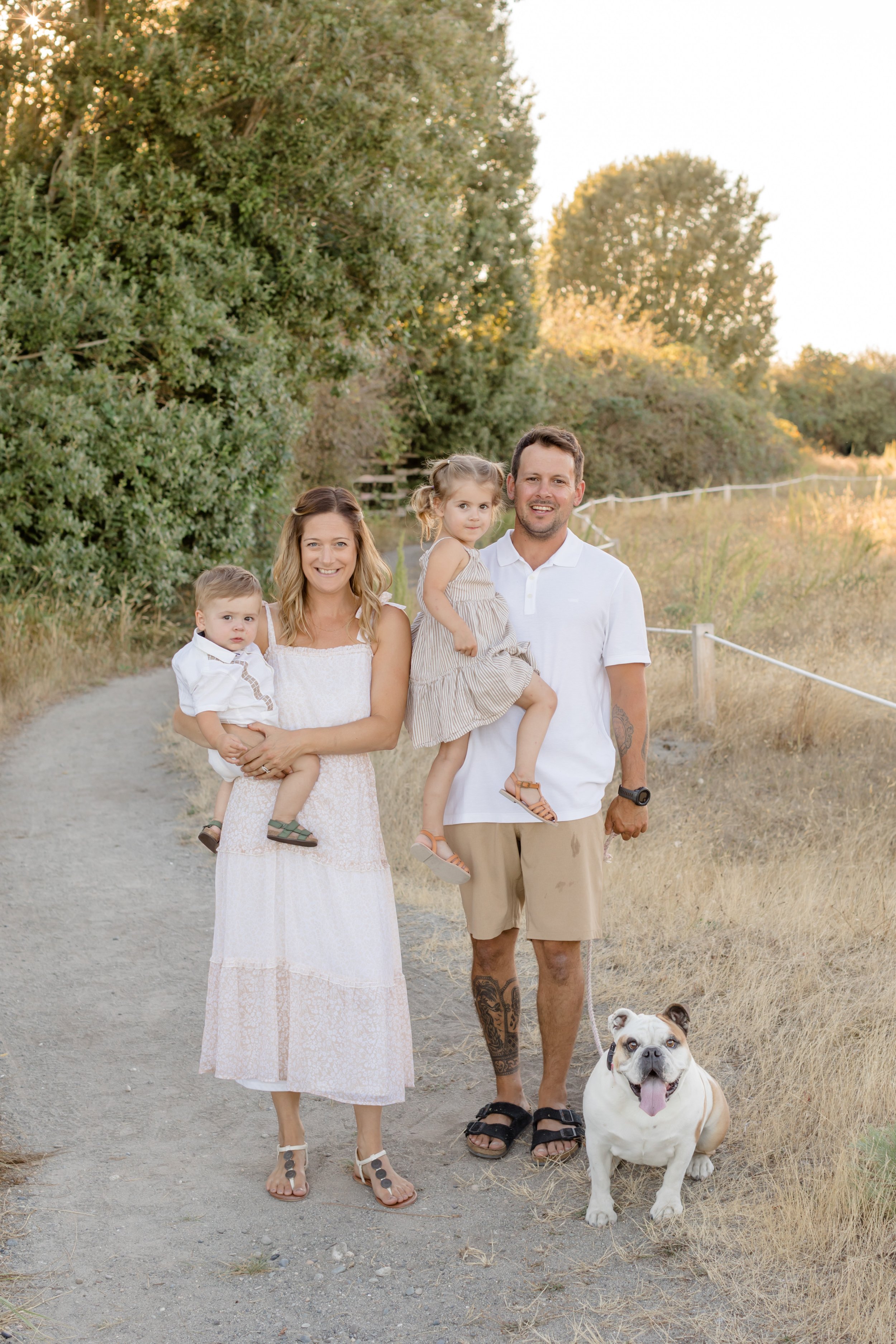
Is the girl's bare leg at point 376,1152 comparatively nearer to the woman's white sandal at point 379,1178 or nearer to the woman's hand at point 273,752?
the woman's white sandal at point 379,1178

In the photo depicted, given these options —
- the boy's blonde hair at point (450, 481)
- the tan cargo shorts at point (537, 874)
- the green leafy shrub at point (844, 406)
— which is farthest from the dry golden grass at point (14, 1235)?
the green leafy shrub at point (844, 406)

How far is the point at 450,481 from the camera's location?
3395mm

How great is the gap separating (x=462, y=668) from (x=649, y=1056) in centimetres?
117

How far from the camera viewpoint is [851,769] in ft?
24.8

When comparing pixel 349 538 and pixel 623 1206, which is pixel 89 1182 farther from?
pixel 349 538

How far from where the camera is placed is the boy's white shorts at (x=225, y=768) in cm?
314

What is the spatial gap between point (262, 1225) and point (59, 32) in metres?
11.7

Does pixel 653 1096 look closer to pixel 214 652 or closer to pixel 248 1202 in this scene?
pixel 248 1202

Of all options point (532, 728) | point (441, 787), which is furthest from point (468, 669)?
point (441, 787)

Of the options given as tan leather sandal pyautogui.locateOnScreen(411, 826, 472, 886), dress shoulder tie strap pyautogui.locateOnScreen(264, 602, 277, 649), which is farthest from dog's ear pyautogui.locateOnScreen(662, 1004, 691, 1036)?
dress shoulder tie strap pyautogui.locateOnScreen(264, 602, 277, 649)

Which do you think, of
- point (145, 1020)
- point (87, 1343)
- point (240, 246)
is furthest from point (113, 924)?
point (240, 246)

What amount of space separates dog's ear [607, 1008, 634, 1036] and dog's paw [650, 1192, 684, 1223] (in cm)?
47

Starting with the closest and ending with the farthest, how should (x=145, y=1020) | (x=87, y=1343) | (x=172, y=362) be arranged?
(x=87, y=1343)
(x=145, y=1020)
(x=172, y=362)

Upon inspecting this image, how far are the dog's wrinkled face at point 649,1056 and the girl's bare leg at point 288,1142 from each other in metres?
0.94
